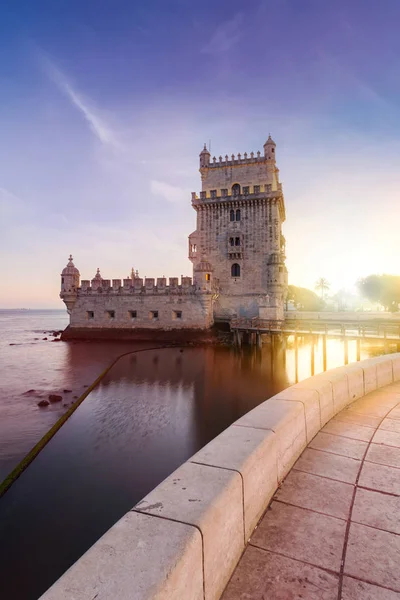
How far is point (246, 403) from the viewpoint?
1220 cm

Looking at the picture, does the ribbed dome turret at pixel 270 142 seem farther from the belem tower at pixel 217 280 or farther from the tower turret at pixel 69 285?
the tower turret at pixel 69 285

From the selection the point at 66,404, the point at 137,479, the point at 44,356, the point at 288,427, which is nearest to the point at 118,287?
the point at 44,356

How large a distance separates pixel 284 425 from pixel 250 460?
31.0 inches

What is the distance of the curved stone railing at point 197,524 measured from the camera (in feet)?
4.60

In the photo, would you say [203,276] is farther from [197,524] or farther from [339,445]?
[197,524]

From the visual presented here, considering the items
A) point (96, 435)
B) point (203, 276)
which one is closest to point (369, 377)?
point (96, 435)

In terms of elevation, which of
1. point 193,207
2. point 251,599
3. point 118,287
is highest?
point 193,207

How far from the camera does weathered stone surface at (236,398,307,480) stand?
9.80 ft

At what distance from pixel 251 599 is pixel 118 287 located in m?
29.6

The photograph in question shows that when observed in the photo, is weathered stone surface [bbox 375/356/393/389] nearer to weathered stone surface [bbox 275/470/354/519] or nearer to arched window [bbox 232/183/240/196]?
weathered stone surface [bbox 275/470/354/519]

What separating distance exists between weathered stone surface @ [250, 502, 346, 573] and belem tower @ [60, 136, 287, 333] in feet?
84.7

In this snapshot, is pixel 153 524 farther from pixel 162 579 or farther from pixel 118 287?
pixel 118 287

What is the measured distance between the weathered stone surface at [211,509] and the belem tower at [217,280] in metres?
26.1

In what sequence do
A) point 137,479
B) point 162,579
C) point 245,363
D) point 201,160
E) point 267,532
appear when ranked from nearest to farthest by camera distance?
point 162,579 → point 267,532 → point 137,479 → point 245,363 → point 201,160
